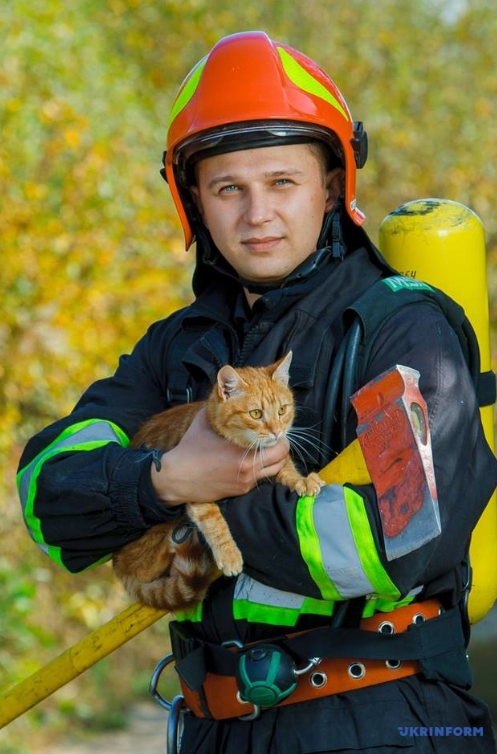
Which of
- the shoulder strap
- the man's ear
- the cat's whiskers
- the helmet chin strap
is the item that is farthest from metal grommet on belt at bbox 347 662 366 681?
the man's ear

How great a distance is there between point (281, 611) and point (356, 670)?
0.66 feet

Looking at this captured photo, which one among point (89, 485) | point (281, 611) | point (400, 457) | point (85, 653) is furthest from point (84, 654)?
point (400, 457)

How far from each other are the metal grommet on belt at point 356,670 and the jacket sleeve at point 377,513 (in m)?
0.17

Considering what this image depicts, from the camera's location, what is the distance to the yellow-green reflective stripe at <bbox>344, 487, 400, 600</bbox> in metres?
2.26

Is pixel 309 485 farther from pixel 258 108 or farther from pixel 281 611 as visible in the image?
pixel 258 108

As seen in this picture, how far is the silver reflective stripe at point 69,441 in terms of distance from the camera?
2742 mm

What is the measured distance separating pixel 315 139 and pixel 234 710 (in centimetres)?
139

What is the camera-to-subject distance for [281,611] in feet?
8.20

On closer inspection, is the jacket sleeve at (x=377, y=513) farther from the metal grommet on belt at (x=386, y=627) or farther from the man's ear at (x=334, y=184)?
the man's ear at (x=334, y=184)

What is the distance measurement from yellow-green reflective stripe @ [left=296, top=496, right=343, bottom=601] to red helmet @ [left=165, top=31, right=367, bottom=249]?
2.87ft

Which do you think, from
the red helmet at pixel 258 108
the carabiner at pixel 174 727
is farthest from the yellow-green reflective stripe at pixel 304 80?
the carabiner at pixel 174 727

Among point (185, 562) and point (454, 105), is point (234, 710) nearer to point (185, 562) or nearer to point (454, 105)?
point (185, 562)

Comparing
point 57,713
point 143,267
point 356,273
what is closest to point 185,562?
point 356,273

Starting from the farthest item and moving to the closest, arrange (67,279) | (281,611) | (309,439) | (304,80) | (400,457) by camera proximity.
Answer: (67,279) < (304,80) < (309,439) < (281,611) < (400,457)
